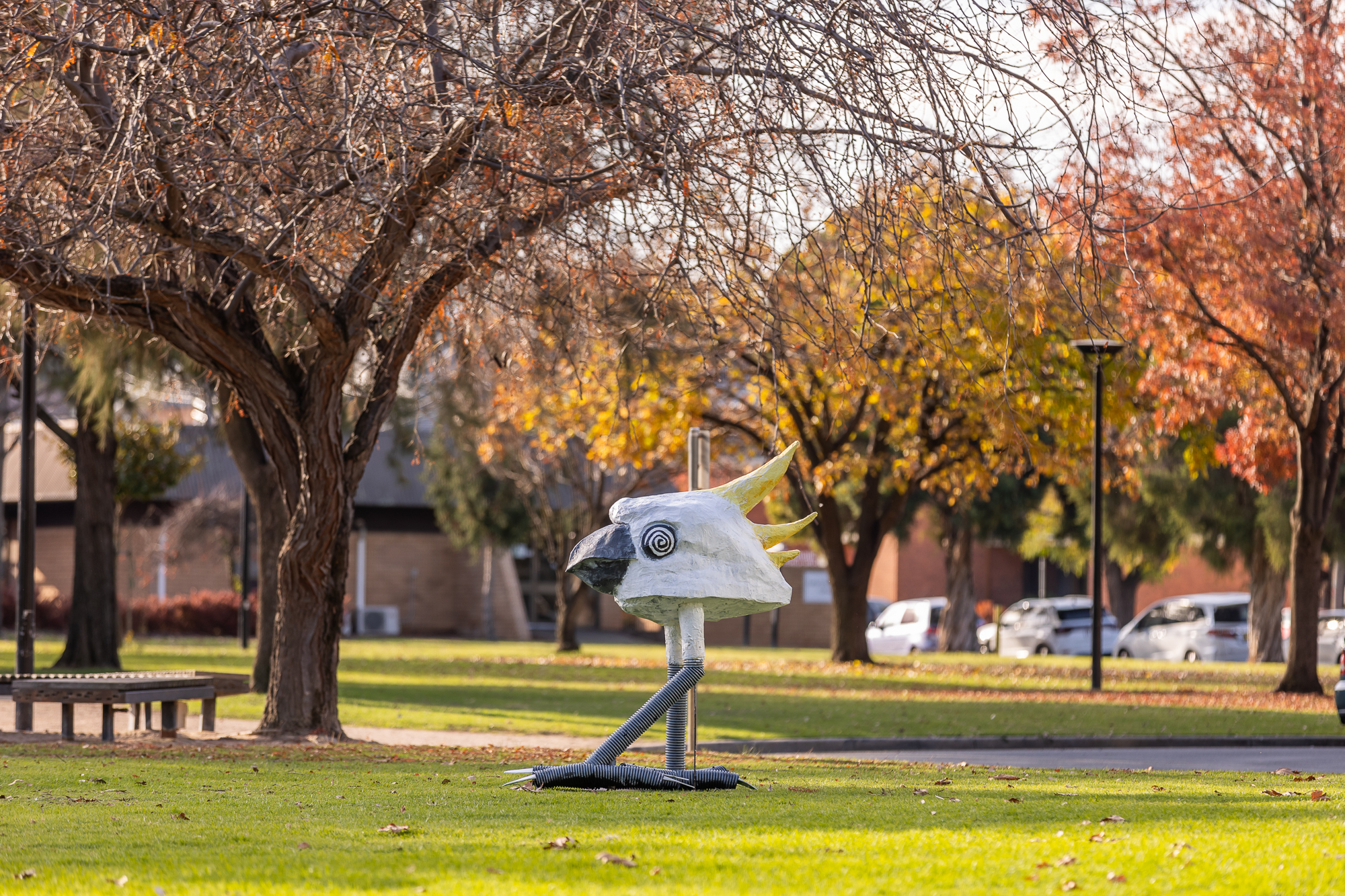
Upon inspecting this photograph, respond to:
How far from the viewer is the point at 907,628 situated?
145ft

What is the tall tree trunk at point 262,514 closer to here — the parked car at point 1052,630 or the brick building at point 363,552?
the brick building at point 363,552

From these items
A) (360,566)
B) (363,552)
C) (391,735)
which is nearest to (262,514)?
(391,735)

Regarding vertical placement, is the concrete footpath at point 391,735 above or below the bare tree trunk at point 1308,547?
below

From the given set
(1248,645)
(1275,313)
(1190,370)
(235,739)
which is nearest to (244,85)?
(235,739)

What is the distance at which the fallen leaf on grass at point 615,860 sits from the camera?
6.09m

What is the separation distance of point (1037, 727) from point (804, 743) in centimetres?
311

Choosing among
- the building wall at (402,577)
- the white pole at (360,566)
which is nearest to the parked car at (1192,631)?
the building wall at (402,577)

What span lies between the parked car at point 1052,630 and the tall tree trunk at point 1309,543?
58.6 ft

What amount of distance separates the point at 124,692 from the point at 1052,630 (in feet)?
100

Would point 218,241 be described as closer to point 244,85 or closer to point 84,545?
point 244,85

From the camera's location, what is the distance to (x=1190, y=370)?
822 inches

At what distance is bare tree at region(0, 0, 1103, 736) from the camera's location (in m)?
9.70

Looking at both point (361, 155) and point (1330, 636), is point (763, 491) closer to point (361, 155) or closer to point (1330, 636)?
point (361, 155)

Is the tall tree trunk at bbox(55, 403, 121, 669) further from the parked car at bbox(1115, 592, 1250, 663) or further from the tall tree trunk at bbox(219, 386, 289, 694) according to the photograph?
the parked car at bbox(1115, 592, 1250, 663)
